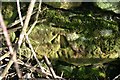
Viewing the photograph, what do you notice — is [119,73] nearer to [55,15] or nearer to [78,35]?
[78,35]

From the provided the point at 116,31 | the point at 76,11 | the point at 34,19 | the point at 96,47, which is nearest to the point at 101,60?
the point at 96,47

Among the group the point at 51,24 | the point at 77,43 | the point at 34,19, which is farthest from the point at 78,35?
the point at 34,19

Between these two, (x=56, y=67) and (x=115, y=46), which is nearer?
(x=115, y=46)

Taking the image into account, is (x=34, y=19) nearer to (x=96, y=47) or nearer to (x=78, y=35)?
(x=78, y=35)

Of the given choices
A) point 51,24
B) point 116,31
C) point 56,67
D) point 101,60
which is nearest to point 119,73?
point 101,60

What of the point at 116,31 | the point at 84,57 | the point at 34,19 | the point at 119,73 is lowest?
the point at 119,73

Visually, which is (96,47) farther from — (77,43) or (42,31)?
(42,31)

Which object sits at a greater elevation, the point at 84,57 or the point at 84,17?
the point at 84,17

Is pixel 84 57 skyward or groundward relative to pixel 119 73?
skyward
